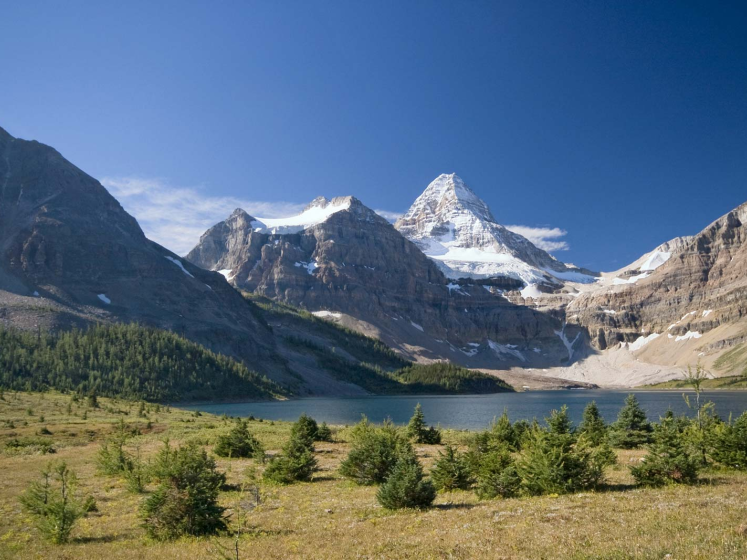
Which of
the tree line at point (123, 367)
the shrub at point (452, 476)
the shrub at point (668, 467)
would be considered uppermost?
the shrub at point (668, 467)

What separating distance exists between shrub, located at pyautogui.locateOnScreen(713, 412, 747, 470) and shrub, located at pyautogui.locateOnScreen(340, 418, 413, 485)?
15268mm

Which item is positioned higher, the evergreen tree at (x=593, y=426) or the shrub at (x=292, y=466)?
the evergreen tree at (x=593, y=426)

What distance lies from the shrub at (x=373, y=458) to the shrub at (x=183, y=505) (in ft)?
31.8

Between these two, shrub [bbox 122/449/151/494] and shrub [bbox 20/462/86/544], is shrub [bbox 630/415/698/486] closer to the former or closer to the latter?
shrub [bbox 20/462/86/544]

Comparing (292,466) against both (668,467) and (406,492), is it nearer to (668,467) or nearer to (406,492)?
(406,492)

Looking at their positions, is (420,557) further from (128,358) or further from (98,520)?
(128,358)

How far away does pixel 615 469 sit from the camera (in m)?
27.1

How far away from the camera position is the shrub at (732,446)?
24422mm

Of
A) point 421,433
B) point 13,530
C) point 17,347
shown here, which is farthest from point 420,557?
point 17,347

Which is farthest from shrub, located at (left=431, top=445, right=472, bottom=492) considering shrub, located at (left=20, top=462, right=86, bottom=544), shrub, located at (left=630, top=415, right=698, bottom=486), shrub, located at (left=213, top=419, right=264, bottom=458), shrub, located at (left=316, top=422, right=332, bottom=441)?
shrub, located at (left=316, top=422, right=332, bottom=441)

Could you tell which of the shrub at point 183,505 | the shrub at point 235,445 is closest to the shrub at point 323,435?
the shrub at point 235,445

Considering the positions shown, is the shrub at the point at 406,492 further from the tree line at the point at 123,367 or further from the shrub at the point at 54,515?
the tree line at the point at 123,367

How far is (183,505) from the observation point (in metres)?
18.2

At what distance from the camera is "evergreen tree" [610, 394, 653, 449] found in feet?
127
